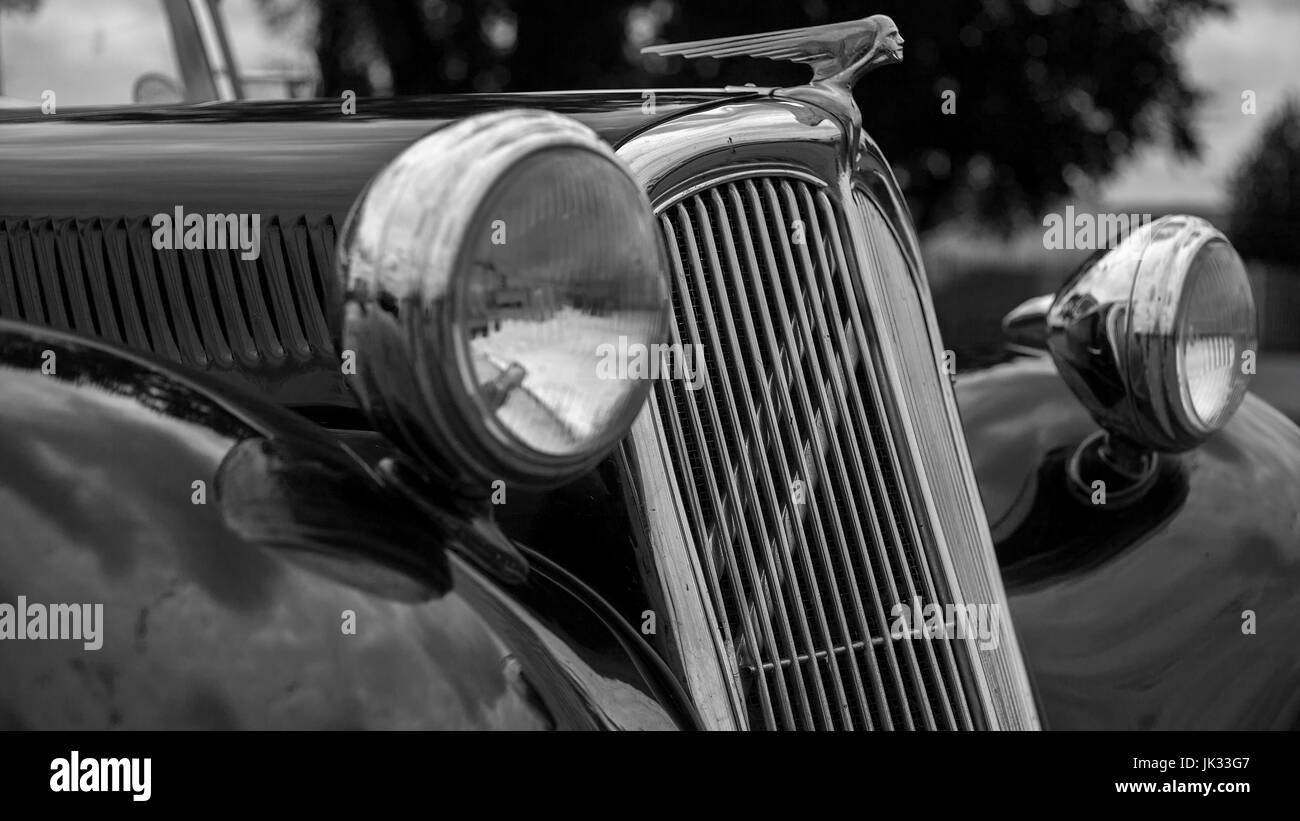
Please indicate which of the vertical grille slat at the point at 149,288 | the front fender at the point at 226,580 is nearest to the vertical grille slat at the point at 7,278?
the vertical grille slat at the point at 149,288

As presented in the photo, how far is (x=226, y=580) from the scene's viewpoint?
1.22 metres

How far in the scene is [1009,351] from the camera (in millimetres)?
3119

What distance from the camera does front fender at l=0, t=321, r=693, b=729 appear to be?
3.85ft

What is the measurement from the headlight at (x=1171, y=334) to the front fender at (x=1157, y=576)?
7.0 inches

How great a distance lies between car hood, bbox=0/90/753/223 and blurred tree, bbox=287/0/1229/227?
1071 centimetres

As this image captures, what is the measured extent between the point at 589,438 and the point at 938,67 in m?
14.4

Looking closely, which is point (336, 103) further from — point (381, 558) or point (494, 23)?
point (494, 23)

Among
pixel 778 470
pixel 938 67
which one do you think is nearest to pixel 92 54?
pixel 778 470

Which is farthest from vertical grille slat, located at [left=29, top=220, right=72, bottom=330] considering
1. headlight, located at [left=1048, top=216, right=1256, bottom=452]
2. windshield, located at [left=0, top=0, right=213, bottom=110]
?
headlight, located at [left=1048, top=216, right=1256, bottom=452]

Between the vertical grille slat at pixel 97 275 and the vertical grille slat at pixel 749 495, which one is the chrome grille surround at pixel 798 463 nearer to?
the vertical grille slat at pixel 749 495

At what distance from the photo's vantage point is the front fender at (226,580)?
1175mm

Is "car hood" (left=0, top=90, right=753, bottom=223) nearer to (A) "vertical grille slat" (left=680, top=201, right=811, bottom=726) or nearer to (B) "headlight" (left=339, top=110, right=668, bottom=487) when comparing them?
(A) "vertical grille slat" (left=680, top=201, right=811, bottom=726)

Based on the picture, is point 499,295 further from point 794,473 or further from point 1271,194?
point 1271,194

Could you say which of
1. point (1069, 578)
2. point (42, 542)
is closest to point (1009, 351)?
point (1069, 578)
